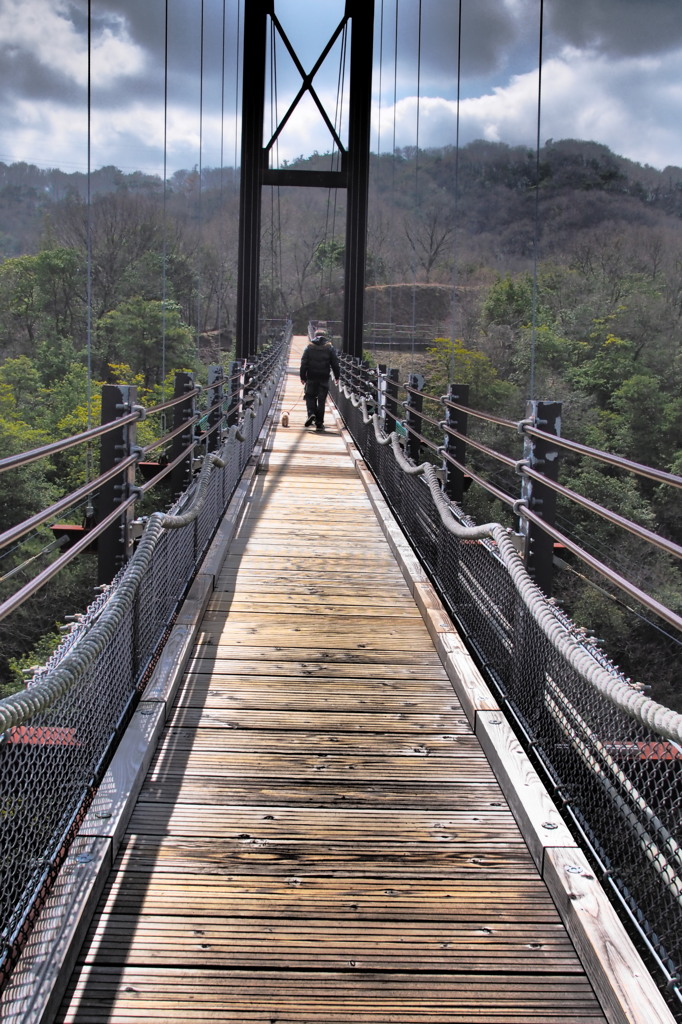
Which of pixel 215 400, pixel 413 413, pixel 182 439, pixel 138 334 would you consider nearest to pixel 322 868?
pixel 182 439

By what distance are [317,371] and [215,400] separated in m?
4.87

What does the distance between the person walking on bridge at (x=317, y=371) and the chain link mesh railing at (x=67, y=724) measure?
774cm

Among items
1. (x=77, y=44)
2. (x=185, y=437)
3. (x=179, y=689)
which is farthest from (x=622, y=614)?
(x=77, y=44)

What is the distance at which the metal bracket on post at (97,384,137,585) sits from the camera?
2871 mm

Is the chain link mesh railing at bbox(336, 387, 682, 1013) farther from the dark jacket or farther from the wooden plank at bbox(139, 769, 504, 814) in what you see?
the dark jacket

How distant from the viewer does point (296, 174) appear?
16672 mm

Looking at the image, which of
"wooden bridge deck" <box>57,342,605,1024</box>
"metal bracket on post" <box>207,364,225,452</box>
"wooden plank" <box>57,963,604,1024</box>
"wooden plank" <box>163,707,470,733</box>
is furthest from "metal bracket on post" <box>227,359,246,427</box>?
"wooden plank" <box>57,963,604,1024</box>

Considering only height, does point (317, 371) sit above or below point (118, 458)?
above

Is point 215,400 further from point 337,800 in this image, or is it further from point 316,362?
point 316,362

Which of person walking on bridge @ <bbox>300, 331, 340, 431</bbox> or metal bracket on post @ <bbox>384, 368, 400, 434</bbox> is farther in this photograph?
person walking on bridge @ <bbox>300, 331, 340, 431</bbox>

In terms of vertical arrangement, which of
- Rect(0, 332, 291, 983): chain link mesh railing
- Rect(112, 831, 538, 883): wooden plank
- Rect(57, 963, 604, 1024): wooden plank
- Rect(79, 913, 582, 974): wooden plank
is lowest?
Rect(57, 963, 604, 1024): wooden plank

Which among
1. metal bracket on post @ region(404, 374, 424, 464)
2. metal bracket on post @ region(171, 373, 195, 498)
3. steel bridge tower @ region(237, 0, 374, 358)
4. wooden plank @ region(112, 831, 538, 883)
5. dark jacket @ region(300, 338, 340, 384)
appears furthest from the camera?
steel bridge tower @ region(237, 0, 374, 358)

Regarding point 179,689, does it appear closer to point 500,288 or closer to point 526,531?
point 526,531

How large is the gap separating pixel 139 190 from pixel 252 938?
96.6 ft
